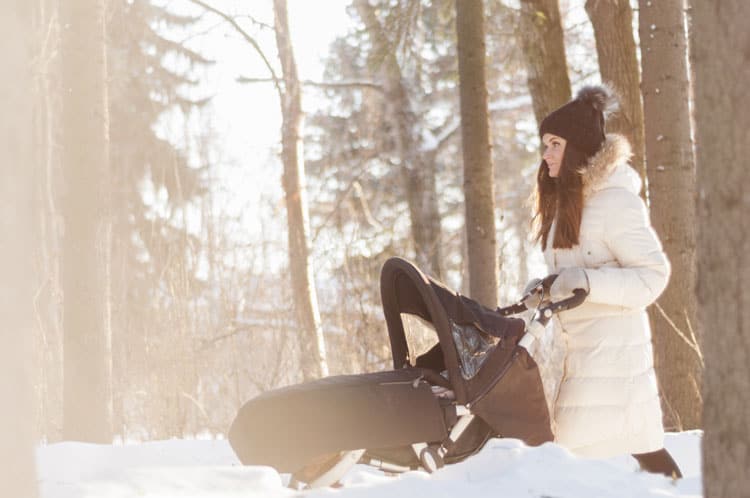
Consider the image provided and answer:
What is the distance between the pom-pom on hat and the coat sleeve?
0.25m

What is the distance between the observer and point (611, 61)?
25.4ft

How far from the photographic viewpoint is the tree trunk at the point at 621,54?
7.71 m

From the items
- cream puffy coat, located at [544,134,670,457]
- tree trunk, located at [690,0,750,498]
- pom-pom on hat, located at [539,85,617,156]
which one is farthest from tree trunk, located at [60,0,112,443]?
tree trunk, located at [690,0,750,498]

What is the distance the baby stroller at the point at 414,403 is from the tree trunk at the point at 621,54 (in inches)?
159

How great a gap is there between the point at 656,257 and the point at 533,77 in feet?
13.9

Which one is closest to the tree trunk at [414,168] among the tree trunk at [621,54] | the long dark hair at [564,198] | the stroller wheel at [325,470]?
the tree trunk at [621,54]

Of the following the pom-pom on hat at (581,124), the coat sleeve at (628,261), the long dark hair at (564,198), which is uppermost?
the pom-pom on hat at (581,124)

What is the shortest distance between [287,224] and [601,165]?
267 inches

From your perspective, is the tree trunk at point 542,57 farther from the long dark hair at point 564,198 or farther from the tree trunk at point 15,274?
the tree trunk at point 15,274

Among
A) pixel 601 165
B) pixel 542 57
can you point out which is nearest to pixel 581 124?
pixel 601 165

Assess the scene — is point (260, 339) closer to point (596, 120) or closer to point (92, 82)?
point (92, 82)

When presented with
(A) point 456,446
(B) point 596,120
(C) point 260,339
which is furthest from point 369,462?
(C) point 260,339

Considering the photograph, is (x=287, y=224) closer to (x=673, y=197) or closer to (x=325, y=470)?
(x=673, y=197)

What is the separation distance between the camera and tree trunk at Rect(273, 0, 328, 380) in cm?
1041
